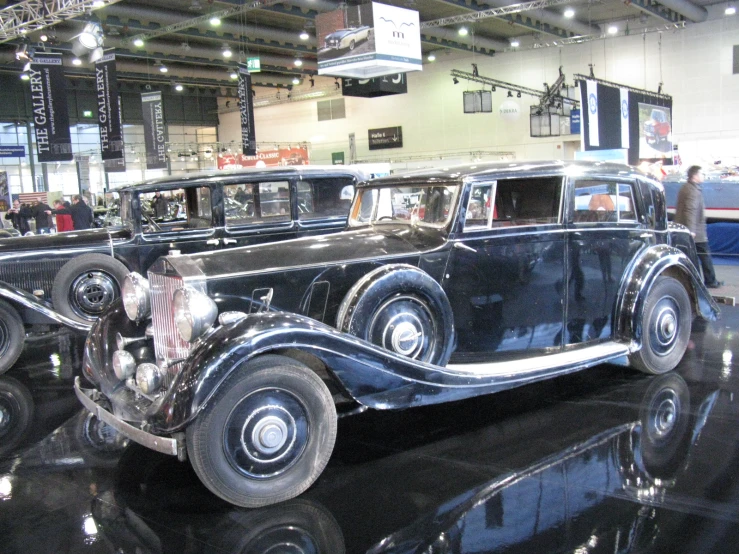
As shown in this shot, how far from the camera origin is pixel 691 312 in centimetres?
528

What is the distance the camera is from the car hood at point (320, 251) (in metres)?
3.74

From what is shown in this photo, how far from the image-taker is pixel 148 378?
347cm

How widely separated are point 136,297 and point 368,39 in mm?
8437

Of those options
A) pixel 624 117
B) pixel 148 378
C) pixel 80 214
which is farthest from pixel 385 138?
pixel 148 378

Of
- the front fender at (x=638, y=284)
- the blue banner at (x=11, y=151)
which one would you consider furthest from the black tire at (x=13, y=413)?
the blue banner at (x=11, y=151)

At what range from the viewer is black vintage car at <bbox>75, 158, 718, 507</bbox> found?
10.3 feet

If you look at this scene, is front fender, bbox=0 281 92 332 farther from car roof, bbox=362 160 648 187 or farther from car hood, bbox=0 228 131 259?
car roof, bbox=362 160 648 187

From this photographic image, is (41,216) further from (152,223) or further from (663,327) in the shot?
(663,327)

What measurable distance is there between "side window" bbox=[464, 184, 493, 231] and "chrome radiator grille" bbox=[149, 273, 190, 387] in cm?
185

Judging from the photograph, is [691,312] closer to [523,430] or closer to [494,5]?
[523,430]

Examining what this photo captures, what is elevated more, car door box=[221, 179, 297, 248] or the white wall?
the white wall

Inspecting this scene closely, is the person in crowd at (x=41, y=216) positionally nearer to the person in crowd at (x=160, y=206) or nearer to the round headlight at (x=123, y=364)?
the person in crowd at (x=160, y=206)

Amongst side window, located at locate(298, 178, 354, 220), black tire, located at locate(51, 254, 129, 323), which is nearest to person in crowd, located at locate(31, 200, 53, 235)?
black tire, located at locate(51, 254, 129, 323)

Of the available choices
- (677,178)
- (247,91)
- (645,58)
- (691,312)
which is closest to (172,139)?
(247,91)
